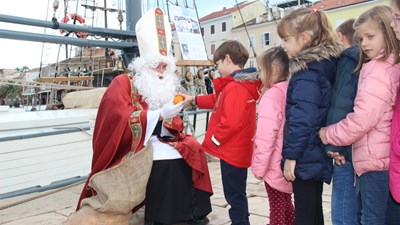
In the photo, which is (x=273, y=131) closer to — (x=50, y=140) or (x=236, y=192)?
(x=236, y=192)

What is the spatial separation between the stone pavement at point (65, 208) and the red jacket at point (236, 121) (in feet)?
2.33

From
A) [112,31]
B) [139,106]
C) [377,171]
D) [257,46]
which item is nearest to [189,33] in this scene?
[112,31]

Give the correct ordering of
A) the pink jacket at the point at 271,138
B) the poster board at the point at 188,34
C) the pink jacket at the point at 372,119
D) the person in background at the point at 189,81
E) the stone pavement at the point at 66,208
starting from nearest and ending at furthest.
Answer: the pink jacket at the point at 372,119 < the pink jacket at the point at 271,138 < the stone pavement at the point at 66,208 < the poster board at the point at 188,34 < the person in background at the point at 189,81

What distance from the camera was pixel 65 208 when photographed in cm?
364

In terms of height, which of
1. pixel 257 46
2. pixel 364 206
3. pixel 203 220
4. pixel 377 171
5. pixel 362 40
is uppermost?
pixel 257 46

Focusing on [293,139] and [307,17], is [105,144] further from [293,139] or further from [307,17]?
[307,17]

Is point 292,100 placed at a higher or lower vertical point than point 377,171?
higher

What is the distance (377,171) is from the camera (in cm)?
191

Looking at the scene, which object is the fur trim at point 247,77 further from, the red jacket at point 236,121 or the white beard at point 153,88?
the white beard at point 153,88

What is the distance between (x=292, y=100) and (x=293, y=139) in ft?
0.66

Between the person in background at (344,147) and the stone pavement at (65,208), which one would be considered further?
the stone pavement at (65,208)

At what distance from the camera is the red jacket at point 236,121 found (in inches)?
100.0

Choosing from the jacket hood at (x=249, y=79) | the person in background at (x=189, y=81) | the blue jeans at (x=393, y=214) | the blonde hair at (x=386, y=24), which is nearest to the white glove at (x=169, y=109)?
the jacket hood at (x=249, y=79)

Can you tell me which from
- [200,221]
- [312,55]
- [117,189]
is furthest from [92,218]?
[312,55]
